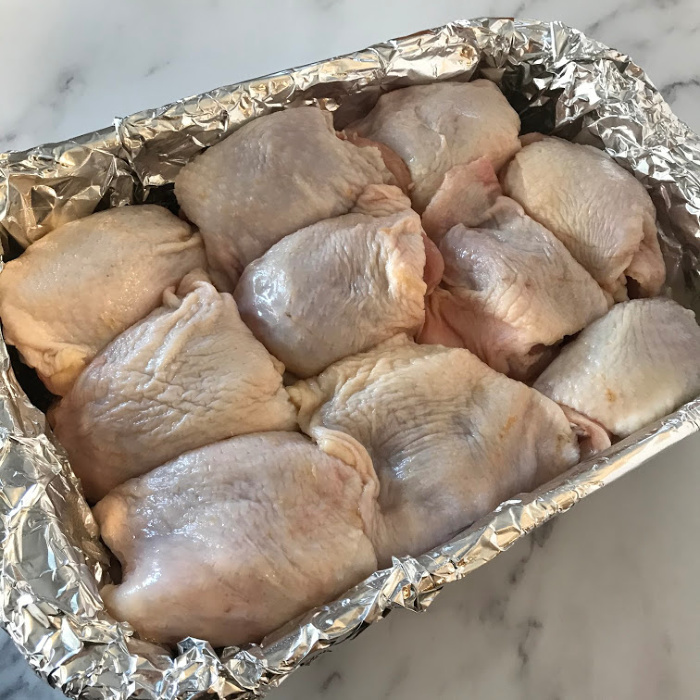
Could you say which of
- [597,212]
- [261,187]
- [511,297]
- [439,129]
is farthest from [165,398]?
[597,212]

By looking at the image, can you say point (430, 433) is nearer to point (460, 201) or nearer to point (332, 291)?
point (332, 291)

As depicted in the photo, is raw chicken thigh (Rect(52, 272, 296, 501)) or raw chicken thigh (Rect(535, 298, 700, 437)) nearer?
raw chicken thigh (Rect(52, 272, 296, 501))

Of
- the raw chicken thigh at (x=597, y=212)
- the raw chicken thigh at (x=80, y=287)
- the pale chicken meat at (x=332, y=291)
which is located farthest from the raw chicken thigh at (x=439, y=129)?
the raw chicken thigh at (x=80, y=287)

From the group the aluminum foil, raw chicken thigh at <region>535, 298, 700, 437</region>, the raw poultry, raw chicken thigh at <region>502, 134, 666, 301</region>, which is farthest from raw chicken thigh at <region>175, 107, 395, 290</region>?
raw chicken thigh at <region>535, 298, 700, 437</region>

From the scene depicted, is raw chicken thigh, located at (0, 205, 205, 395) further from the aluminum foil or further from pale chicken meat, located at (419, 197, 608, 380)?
pale chicken meat, located at (419, 197, 608, 380)

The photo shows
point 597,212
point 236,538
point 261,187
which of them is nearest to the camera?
point 236,538

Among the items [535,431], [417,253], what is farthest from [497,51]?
[535,431]

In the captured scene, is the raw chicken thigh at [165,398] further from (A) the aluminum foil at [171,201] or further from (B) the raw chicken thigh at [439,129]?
(B) the raw chicken thigh at [439,129]
